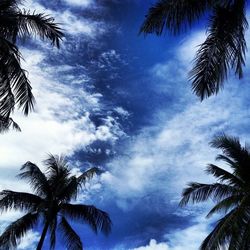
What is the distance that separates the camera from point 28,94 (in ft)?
42.5

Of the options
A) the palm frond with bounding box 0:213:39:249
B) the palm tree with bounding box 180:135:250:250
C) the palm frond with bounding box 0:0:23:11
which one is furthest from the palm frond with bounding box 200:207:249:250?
the palm frond with bounding box 0:0:23:11

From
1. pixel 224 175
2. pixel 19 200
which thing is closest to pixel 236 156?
pixel 224 175

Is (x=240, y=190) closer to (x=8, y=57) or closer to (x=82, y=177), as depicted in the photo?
(x=82, y=177)

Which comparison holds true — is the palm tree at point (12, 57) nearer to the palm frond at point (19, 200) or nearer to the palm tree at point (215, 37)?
the palm tree at point (215, 37)

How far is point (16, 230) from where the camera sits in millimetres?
22234

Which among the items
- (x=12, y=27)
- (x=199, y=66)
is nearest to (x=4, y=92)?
(x=12, y=27)

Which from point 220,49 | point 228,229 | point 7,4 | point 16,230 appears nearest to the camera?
point 220,49

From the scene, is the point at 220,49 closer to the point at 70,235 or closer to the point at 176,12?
the point at 176,12

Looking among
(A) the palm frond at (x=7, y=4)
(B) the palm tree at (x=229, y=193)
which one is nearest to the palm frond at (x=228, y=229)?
(B) the palm tree at (x=229, y=193)

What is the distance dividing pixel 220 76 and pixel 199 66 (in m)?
0.56

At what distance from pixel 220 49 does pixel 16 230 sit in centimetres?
1569

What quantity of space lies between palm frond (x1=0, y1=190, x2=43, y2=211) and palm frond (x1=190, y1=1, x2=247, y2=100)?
47.1 ft

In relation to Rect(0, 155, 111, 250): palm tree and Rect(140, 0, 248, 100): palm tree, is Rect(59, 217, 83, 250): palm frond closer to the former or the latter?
Result: Rect(0, 155, 111, 250): palm tree

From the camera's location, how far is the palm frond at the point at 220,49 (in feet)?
33.7
